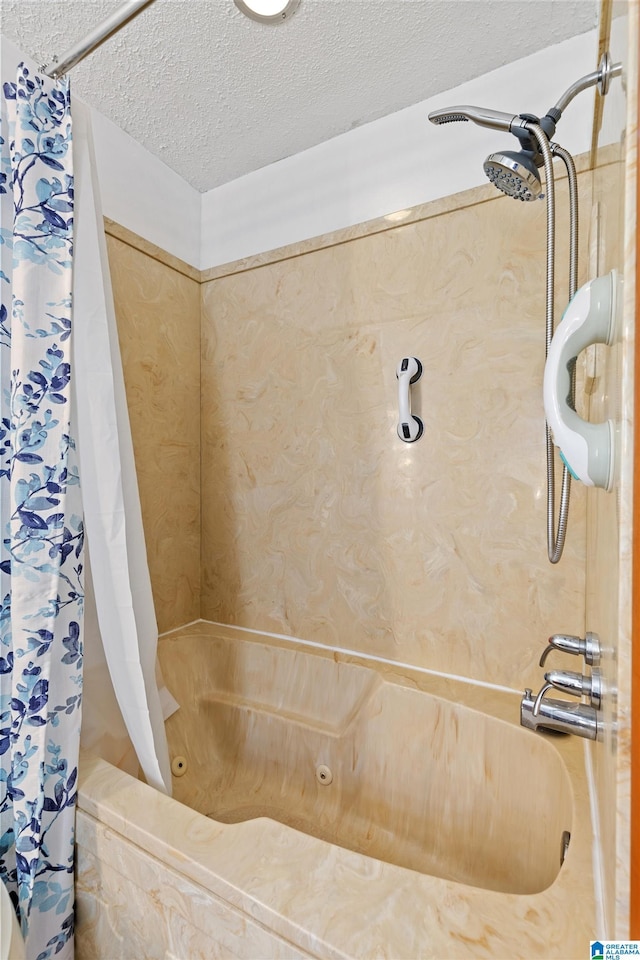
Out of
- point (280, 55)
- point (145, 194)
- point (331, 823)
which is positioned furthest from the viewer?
point (145, 194)

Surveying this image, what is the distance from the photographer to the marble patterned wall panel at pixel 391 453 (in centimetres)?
122

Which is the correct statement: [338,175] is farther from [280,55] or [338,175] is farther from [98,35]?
[98,35]

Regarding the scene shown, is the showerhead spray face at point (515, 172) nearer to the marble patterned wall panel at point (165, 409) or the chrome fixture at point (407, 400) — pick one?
the chrome fixture at point (407, 400)

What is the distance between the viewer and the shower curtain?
0.86m

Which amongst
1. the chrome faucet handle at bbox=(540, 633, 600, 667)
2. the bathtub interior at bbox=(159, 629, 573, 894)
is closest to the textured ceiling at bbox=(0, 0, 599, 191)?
the chrome faucet handle at bbox=(540, 633, 600, 667)

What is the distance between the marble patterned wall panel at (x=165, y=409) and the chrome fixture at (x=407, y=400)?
0.84 metres

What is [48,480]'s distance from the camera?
2.94ft

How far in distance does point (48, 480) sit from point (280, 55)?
4.00 ft

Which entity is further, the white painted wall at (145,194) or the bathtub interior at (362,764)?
the white painted wall at (145,194)

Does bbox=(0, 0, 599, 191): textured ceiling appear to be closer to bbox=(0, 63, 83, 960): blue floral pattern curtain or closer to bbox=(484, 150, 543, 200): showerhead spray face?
bbox=(0, 63, 83, 960): blue floral pattern curtain

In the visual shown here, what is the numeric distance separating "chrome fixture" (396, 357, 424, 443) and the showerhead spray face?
49cm

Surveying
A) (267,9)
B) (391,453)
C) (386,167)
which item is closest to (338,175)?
(386,167)

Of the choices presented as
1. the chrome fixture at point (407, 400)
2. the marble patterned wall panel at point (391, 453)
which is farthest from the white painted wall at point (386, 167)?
the chrome fixture at point (407, 400)

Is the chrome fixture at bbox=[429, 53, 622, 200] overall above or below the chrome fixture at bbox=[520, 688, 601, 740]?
above
